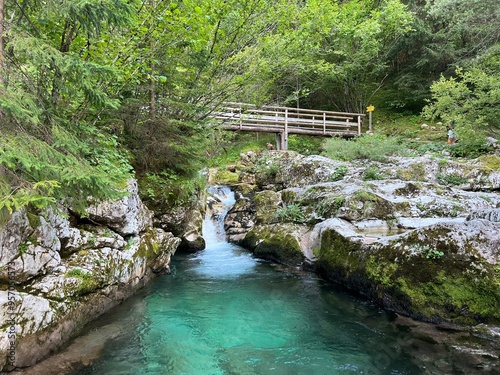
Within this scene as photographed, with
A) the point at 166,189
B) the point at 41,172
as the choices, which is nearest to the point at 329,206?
the point at 166,189

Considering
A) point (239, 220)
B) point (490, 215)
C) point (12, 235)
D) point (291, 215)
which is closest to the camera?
point (12, 235)

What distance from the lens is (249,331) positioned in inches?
199

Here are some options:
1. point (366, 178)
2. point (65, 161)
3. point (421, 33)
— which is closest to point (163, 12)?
point (65, 161)

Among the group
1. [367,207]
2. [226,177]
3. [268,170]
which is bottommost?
[367,207]

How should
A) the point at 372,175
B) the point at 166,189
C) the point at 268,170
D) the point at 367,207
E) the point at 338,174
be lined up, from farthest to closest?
the point at 268,170 → the point at 338,174 → the point at 372,175 → the point at 166,189 → the point at 367,207

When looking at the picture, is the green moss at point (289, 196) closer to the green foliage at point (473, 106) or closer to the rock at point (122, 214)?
the rock at point (122, 214)

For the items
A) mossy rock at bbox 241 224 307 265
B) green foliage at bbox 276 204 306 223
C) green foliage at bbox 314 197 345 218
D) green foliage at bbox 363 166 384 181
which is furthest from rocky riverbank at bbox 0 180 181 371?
green foliage at bbox 363 166 384 181

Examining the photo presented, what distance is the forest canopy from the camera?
132 inches

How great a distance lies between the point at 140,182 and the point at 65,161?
4.66 meters

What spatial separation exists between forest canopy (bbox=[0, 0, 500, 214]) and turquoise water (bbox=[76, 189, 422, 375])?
82.5 inches

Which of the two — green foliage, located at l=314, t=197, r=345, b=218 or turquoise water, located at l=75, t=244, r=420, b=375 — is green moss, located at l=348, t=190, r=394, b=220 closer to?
green foliage, located at l=314, t=197, r=345, b=218

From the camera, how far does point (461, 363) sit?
4008 mm

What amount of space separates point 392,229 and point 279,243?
2.77 m

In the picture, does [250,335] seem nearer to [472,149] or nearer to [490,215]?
[490,215]
